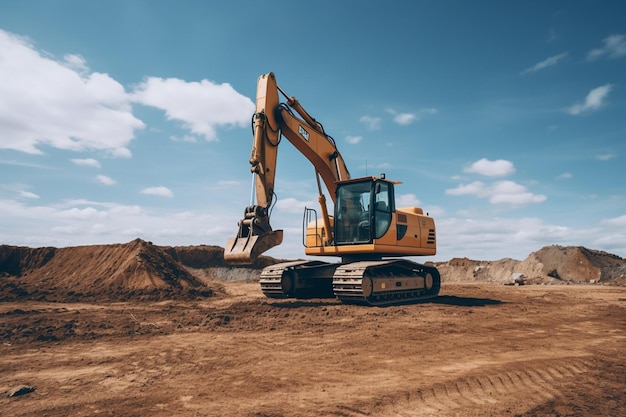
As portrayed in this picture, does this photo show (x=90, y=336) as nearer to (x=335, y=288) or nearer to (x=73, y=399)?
(x=73, y=399)

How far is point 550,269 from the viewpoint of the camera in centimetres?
3259

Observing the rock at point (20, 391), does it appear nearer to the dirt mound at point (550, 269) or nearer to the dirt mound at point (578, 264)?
the dirt mound at point (550, 269)

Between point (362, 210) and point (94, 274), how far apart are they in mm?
13608

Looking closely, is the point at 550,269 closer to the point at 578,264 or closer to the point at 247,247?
the point at 578,264


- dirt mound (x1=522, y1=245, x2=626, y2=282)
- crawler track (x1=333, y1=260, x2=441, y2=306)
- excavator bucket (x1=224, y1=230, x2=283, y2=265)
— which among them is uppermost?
dirt mound (x1=522, y1=245, x2=626, y2=282)

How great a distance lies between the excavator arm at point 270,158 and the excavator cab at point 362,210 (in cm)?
48

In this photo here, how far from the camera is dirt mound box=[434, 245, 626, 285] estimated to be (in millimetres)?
30928

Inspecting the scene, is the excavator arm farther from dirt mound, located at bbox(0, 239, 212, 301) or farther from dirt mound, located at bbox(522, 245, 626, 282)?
dirt mound, located at bbox(522, 245, 626, 282)

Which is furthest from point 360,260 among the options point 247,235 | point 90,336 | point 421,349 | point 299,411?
point 299,411

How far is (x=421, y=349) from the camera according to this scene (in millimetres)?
6922

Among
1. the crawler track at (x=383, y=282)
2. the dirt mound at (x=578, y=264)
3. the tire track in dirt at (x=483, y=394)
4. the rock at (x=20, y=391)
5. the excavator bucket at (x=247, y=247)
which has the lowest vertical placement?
the rock at (x=20, y=391)

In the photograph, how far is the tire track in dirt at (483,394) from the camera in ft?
13.7

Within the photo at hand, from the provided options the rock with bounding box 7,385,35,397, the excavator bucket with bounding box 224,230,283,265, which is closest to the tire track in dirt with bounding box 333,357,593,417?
the rock with bounding box 7,385,35,397

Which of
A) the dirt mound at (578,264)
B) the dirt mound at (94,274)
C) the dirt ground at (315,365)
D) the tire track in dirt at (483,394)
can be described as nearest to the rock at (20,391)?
the dirt ground at (315,365)
